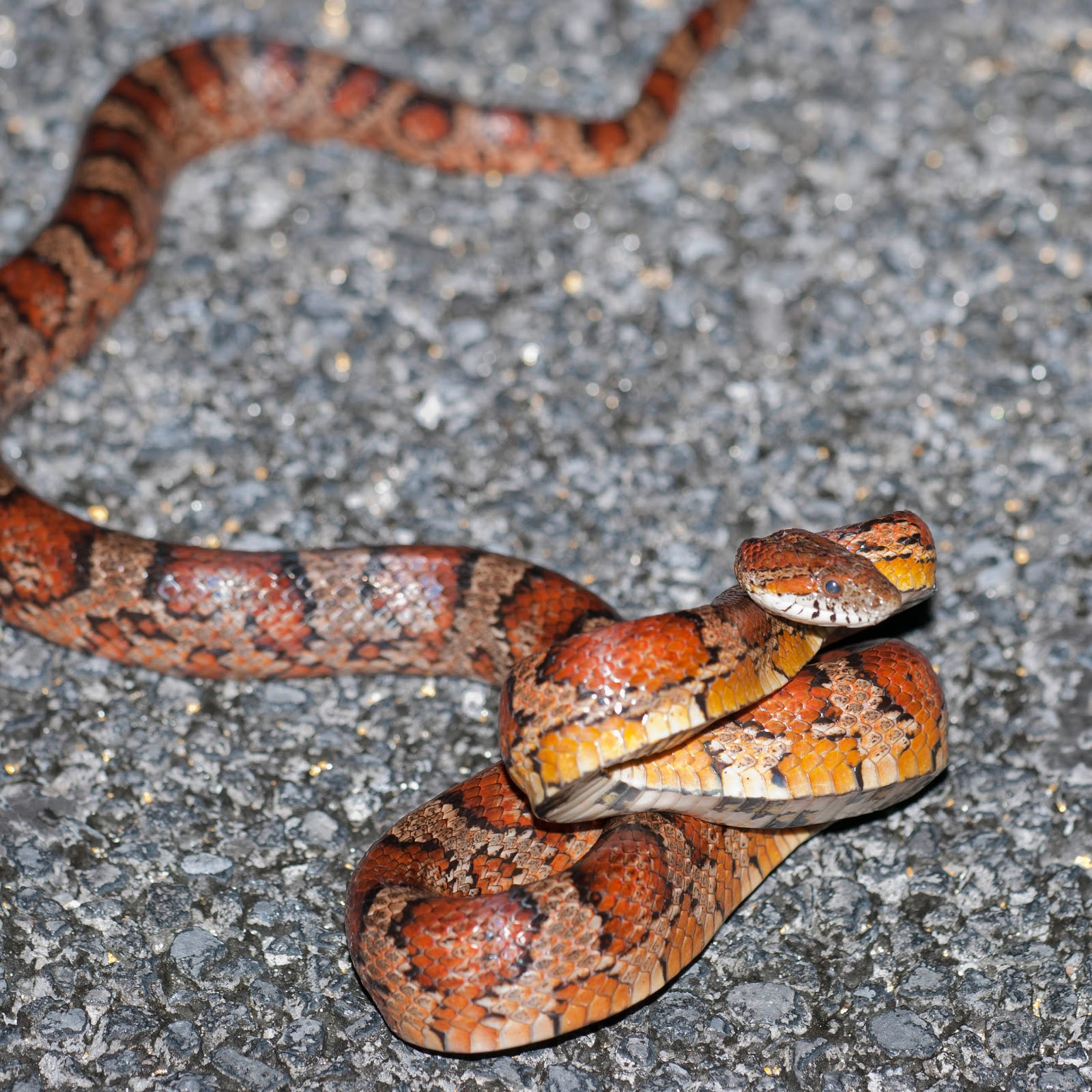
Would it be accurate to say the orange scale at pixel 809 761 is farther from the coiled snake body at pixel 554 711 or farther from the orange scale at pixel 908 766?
the orange scale at pixel 908 766

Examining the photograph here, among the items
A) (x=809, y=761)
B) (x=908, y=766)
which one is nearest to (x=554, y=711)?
(x=809, y=761)

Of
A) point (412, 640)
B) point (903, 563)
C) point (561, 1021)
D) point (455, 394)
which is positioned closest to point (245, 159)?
point (455, 394)

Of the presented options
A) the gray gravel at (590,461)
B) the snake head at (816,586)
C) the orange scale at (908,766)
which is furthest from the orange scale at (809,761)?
the gray gravel at (590,461)

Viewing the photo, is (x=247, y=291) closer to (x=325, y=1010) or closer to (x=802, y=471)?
(x=802, y=471)

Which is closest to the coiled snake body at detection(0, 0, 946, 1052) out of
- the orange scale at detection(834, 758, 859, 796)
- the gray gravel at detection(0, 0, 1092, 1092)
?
the orange scale at detection(834, 758, 859, 796)

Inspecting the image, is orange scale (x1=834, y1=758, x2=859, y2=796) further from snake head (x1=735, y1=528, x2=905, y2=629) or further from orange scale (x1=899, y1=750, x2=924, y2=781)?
snake head (x1=735, y1=528, x2=905, y2=629)

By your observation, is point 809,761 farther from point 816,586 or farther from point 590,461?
point 590,461
